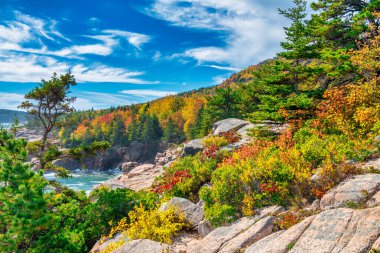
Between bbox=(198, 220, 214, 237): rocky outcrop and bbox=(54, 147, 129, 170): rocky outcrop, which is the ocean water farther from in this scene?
bbox=(198, 220, 214, 237): rocky outcrop

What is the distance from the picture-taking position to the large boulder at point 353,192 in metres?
8.20

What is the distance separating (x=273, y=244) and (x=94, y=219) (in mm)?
9366

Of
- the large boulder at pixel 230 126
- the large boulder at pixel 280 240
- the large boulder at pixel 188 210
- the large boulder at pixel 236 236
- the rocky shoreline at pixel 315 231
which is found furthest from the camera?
the large boulder at pixel 230 126

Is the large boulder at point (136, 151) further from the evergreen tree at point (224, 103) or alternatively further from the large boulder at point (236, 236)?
the large boulder at point (236, 236)

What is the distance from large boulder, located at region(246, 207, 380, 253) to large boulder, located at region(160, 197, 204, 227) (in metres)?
4.61

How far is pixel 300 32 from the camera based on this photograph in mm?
21047

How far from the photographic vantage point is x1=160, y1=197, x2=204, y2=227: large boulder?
462 inches

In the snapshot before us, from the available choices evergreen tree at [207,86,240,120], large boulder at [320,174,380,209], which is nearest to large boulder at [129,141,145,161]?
evergreen tree at [207,86,240,120]

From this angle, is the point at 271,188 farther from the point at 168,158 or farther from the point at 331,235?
the point at 168,158

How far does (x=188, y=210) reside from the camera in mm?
12148

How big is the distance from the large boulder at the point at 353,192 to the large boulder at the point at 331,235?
4.34 feet

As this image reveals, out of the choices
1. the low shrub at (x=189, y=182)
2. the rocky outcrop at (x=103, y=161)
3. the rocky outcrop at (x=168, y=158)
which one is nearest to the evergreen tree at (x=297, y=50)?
the low shrub at (x=189, y=182)

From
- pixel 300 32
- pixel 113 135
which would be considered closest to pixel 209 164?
pixel 300 32

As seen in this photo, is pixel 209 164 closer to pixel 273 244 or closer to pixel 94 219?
pixel 94 219
